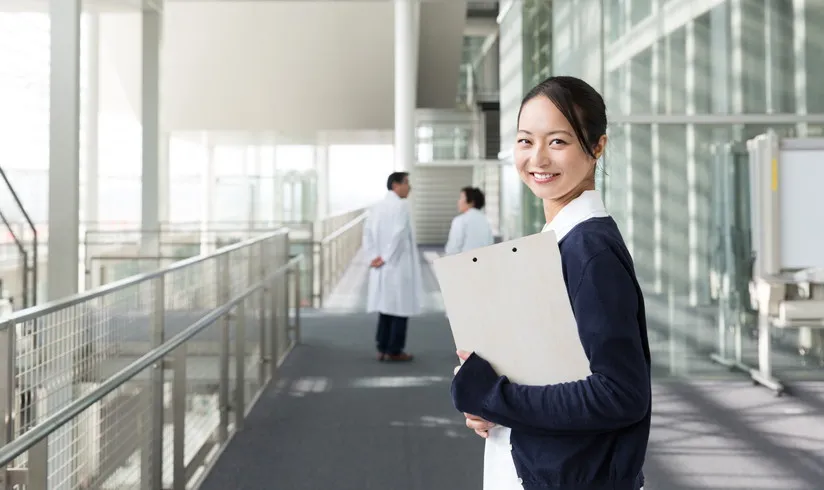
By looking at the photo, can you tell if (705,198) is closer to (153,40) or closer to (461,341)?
(461,341)

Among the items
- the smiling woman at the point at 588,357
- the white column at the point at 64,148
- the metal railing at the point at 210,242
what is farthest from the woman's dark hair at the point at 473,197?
the smiling woman at the point at 588,357

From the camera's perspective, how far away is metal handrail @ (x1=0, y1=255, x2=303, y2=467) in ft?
6.89

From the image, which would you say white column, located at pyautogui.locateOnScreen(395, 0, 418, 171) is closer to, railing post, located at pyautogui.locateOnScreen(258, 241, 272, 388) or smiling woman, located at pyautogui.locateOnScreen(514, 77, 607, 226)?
railing post, located at pyautogui.locateOnScreen(258, 241, 272, 388)

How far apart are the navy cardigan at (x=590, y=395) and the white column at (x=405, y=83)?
39.8 ft

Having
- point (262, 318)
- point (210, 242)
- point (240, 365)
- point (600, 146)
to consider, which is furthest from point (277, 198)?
point (600, 146)

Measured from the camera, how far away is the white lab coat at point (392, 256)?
7.57 meters

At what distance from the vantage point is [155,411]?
11.4 feet

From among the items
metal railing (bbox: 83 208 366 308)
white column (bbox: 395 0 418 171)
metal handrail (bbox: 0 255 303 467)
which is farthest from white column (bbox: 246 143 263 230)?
metal handrail (bbox: 0 255 303 467)

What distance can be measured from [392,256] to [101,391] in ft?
16.6

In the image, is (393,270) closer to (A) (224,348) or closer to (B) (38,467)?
(A) (224,348)

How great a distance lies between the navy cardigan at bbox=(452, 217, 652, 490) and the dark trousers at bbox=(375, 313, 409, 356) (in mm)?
6198

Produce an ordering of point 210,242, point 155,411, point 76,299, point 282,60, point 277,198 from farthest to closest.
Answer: point 277,198, point 282,60, point 210,242, point 155,411, point 76,299

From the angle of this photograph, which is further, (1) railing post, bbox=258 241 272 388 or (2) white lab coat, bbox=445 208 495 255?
(2) white lab coat, bbox=445 208 495 255

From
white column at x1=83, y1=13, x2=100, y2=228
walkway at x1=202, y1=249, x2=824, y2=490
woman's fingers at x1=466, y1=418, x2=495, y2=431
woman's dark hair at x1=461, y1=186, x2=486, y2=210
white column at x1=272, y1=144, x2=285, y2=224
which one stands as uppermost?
white column at x1=83, y1=13, x2=100, y2=228
